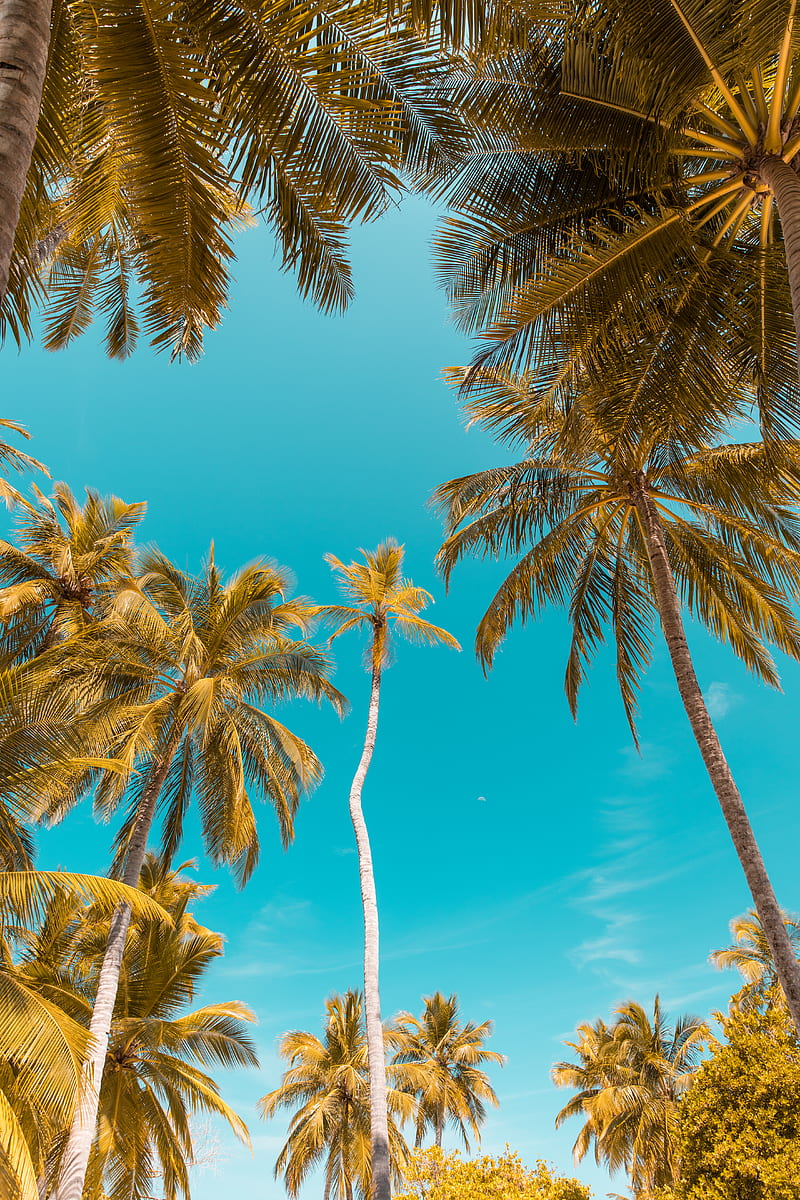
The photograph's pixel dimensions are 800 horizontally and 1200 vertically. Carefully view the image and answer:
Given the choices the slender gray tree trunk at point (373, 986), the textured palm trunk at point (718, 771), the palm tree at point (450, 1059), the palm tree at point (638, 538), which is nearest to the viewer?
the textured palm trunk at point (718, 771)

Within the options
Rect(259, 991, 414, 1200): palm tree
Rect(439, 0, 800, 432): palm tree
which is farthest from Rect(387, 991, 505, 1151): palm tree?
Rect(439, 0, 800, 432): palm tree

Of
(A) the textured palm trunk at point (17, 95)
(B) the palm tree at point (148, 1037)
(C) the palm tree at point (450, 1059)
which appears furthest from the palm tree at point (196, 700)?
(C) the palm tree at point (450, 1059)

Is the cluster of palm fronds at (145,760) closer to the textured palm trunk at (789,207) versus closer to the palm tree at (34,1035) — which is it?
the palm tree at (34,1035)

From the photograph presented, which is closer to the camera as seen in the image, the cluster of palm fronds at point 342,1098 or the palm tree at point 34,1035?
the palm tree at point 34,1035

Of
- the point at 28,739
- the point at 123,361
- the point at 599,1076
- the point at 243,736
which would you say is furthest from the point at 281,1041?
the point at 123,361

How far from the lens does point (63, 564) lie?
14.7 meters

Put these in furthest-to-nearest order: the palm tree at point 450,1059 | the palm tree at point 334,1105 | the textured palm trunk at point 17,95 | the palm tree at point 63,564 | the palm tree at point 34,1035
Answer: the palm tree at point 450,1059 → the palm tree at point 334,1105 → the palm tree at point 63,564 → the palm tree at point 34,1035 → the textured palm trunk at point 17,95

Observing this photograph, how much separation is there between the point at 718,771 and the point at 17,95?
351 inches

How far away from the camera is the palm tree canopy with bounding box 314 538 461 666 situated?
699 inches

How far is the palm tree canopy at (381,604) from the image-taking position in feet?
58.3

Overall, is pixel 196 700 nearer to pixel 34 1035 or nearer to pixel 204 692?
pixel 204 692

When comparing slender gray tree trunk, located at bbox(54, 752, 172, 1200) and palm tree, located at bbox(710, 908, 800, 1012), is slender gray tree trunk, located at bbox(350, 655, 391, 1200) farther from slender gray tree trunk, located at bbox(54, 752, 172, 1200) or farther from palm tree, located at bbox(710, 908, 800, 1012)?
palm tree, located at bbox(710, 908, 800, 1012)

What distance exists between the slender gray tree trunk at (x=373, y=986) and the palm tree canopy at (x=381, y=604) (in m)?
0.81

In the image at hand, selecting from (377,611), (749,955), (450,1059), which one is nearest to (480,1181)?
(377,611)
